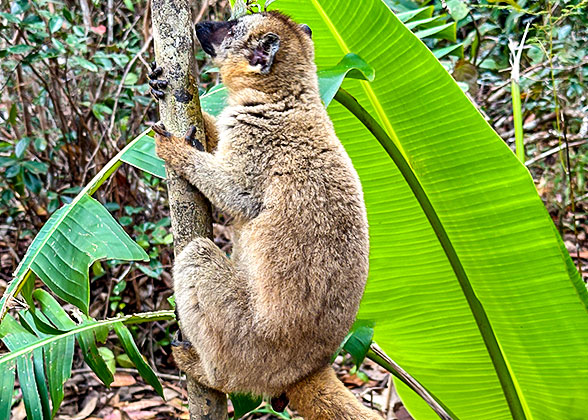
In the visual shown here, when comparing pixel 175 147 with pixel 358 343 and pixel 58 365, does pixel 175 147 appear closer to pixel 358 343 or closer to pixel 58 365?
pixel 58 365

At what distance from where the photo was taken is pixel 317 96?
3111 millimetres

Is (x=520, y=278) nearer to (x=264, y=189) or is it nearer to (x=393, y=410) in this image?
(x=264, y=189)

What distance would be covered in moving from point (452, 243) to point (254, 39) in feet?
4.58

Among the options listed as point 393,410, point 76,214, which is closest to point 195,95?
point 76,214

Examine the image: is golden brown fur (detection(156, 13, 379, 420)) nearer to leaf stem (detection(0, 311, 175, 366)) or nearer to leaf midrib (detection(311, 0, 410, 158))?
leaf stem (detection(0, 311, 175, 366))

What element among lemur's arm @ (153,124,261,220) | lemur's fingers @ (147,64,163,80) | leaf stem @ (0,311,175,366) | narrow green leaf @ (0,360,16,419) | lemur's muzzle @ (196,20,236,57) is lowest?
narrow green leaf @ (0,360,16,419)

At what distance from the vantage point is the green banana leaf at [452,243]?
10.7ft

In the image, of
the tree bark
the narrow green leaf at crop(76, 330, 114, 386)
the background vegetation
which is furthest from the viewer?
the background vegetation

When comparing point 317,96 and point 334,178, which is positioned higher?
point 317,96

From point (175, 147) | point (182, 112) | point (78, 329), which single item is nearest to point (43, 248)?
point (78, 329)

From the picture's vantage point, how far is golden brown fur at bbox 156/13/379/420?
2.75m

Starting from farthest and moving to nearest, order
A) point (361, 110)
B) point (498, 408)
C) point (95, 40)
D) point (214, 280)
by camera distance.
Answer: point (95, 40)
point (498, 408)
point (361, 110)
point (214, 280)

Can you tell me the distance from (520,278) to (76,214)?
2078 millimetres

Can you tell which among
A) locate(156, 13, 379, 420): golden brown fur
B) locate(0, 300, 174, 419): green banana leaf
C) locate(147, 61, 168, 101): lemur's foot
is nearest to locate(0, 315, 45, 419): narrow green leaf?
locate(0, 300, 174, 419): green banana leaf
